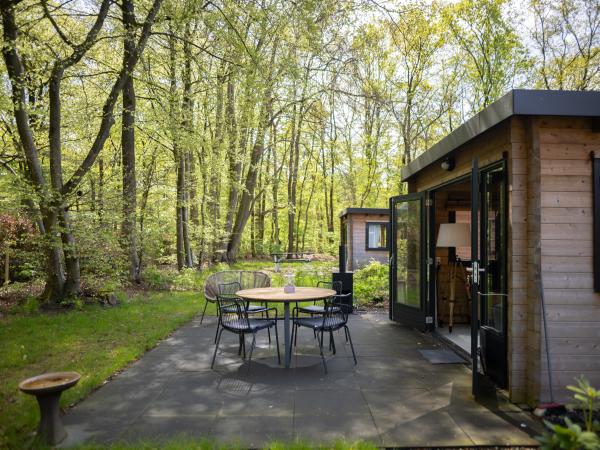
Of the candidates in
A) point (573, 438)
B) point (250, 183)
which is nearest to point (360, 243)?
point (250, 183)

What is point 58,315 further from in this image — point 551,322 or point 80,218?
point 551,322

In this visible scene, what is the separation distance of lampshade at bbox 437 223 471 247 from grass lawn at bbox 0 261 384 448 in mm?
3980

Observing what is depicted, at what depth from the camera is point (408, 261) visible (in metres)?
6.48

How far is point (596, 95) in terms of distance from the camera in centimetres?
326

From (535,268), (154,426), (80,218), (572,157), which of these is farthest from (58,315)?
(572,157)

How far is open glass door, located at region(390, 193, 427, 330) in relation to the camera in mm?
6148

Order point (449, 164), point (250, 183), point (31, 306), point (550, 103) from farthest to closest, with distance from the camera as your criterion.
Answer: point (250, 183) < point (31, 306) < point (449, 164) < point (550, 103)

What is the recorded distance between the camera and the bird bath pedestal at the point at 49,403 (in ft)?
9.00

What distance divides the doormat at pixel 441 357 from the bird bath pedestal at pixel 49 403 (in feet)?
11.5

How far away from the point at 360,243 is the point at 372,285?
5323mm

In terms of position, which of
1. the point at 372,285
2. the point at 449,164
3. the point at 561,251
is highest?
the point at 449,164

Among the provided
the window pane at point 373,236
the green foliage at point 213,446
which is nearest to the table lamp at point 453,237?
the green foliage at point 213,446

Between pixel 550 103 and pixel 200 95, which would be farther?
pixel 200 95

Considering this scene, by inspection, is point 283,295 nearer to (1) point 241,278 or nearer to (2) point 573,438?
(1) point 241,278
